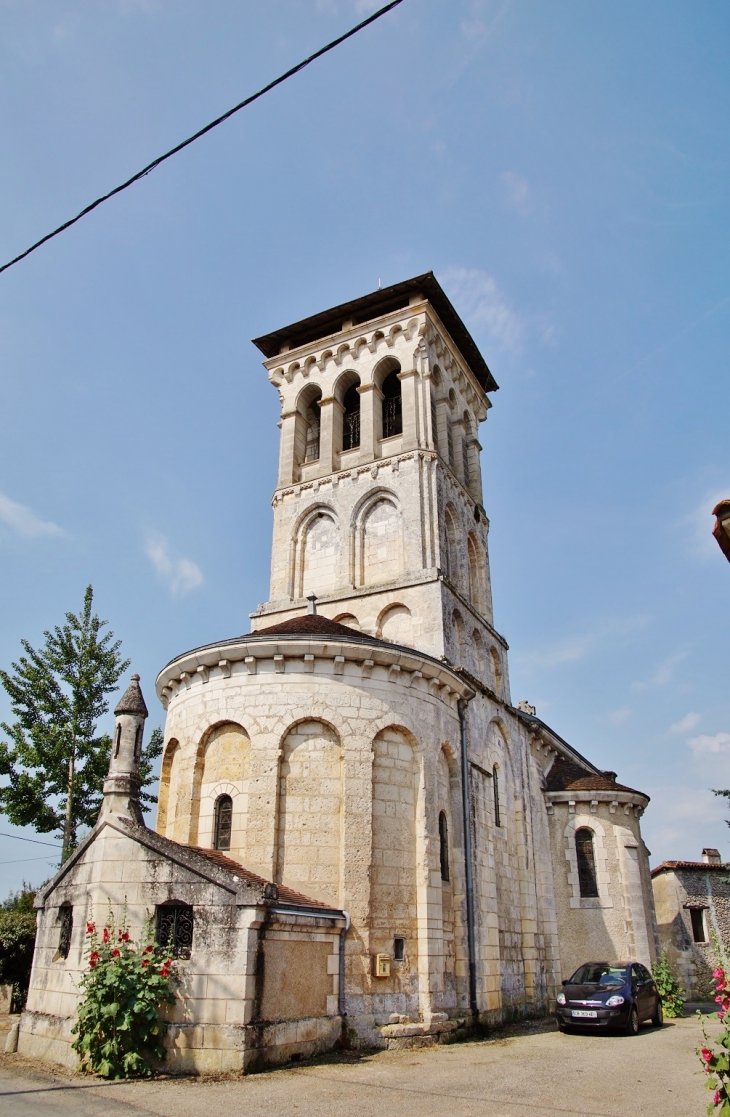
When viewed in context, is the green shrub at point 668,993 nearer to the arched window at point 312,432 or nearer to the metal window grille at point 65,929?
the metal window grille at point 65,929

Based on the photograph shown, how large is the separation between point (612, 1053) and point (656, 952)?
9.55 meters

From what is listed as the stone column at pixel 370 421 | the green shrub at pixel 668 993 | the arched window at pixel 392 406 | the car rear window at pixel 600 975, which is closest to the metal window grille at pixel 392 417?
the arched window at pixel 392 406

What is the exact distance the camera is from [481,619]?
899 inches

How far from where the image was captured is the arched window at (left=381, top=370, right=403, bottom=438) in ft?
80.0

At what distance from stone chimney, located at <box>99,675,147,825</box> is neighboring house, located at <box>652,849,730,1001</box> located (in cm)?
2063

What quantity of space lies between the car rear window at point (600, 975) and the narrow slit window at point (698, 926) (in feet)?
40.5

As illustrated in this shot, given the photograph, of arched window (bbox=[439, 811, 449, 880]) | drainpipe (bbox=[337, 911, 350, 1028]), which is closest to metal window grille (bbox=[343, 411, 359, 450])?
arched window (bbox=[439, 811, 449, 880])

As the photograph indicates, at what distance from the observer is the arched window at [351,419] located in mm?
24969

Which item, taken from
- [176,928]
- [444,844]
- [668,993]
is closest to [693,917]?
[668,993]

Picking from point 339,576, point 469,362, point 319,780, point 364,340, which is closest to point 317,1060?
point 319,780

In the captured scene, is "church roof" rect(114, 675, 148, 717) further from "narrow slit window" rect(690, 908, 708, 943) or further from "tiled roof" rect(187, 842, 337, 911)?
"narrow slit window" rect(690, 908, 708, 943)

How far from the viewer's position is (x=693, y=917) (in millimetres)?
25422

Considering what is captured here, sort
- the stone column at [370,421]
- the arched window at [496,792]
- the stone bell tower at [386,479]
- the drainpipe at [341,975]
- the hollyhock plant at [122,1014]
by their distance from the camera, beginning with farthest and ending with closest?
1. the stone column at [370,421]
2. the stone bell tower at [386,479]
3. the arched window at [496,792]
4. the drainpipe at [341,975]
5. the hollyhock plant at [122,1014]

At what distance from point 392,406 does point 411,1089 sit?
64.1ft
